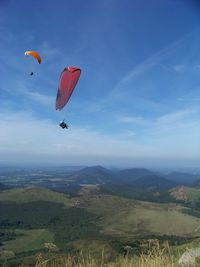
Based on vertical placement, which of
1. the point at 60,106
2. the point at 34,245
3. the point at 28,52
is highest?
the point at 28,52

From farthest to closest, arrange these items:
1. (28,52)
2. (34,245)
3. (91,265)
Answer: (34,245), (28,52), (91,265)

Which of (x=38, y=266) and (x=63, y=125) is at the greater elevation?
(x=63, y=125)

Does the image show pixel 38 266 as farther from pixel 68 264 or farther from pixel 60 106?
pixel 60 106

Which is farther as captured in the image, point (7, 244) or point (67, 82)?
point (7, 244)

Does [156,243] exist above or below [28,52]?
below

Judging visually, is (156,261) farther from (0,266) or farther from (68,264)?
(0,266)

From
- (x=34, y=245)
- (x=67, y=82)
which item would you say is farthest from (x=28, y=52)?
(x=34, y=245)

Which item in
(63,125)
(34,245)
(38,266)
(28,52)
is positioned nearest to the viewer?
(38,266)

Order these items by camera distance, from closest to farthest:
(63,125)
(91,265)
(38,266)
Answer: (38,266)
(91,265)
(63,125)

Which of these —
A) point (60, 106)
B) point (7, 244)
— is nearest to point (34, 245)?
point (7, 244)
